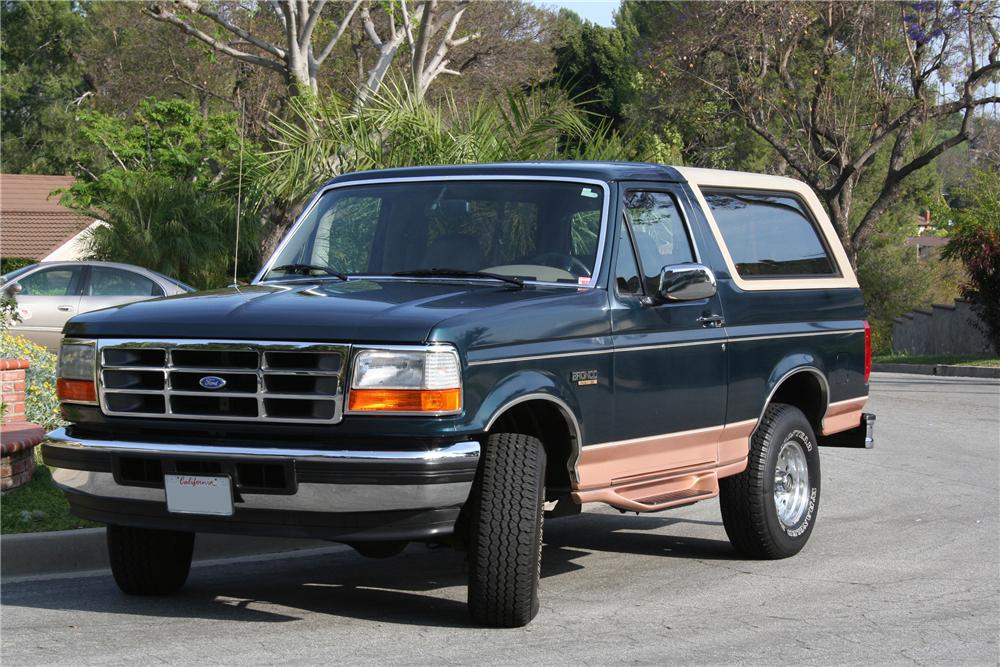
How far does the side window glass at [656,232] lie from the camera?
7285 millimetres

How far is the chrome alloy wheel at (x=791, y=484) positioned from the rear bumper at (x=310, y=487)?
3.04 m

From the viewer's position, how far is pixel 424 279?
6961mm

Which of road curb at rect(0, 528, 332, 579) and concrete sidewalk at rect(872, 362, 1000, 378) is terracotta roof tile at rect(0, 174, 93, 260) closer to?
concrete sidewalk at rect(872, 362, 1000, 378)

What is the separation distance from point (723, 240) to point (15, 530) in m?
4.23

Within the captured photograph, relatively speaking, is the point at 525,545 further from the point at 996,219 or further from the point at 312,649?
the point at 996,219

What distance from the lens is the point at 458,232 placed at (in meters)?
7.18

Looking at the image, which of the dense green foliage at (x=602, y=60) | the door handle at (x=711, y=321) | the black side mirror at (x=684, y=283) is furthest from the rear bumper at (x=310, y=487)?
the dense green foliage at (x=602, y=60)

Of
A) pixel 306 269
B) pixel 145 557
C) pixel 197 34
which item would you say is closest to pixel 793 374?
pixel 306 269

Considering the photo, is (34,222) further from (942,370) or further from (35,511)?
(35,511)

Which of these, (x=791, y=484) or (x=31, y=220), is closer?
(x=791, y=484)

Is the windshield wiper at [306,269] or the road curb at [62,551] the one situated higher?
the windshield wiper at [306,269]

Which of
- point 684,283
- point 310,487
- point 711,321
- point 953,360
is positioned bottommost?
point 953,360

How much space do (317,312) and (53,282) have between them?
1579 cm

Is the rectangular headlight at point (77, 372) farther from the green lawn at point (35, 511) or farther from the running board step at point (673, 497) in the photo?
the running board step at point (673, 497)
